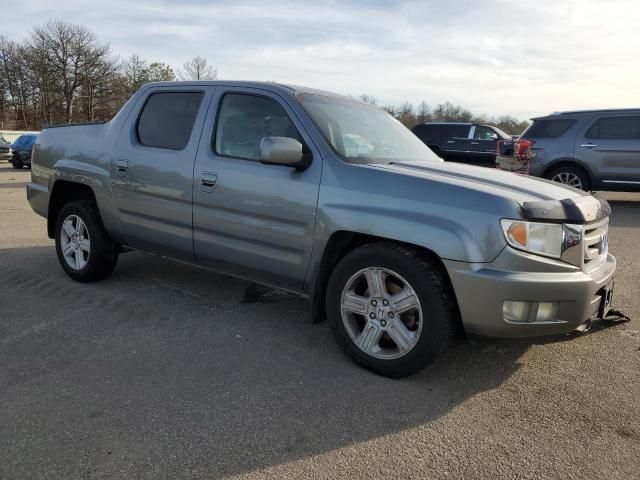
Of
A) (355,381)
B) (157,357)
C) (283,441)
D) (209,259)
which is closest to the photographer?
(283,441)

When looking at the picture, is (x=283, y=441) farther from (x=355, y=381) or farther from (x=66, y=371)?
(x=66, y=371)

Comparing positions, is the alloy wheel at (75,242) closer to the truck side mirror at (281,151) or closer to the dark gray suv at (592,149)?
the truck side mirror at (281,151)

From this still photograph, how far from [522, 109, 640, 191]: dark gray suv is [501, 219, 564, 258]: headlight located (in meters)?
8.66

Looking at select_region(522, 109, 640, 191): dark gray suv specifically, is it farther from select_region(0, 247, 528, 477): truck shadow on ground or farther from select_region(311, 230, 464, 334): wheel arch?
select_region(311, 230, 464, 334): wheel arch

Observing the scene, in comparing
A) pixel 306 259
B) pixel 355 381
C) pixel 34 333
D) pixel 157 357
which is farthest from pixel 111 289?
pixel 355 381

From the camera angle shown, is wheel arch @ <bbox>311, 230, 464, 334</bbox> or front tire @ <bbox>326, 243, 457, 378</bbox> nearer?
front tire @ <bbox>326, 243, 457, 378</bbox>

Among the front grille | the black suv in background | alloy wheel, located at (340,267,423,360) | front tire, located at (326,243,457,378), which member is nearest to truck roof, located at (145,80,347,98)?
front tire, located at (326,243,457,378)

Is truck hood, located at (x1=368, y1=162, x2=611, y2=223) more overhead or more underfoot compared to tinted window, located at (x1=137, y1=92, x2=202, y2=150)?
more underfoot

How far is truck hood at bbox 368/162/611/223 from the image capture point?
2900 millimetres

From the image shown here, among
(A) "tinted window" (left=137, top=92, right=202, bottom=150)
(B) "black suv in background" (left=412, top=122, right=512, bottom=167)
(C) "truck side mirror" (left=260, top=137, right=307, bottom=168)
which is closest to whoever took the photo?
(C) "truck side mirror" (left=260, top=137, right=307, bottom=168)

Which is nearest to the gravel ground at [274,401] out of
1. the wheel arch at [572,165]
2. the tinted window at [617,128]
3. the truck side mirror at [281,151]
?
the truck side mirror at [281,151]

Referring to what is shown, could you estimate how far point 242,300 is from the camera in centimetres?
469

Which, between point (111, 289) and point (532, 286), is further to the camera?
point (111, 289)

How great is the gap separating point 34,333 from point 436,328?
2.85 m
